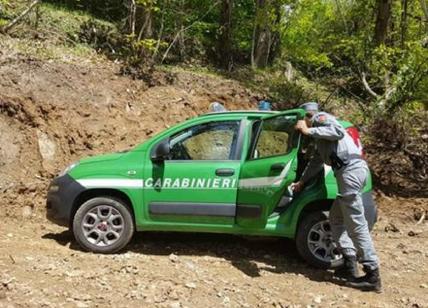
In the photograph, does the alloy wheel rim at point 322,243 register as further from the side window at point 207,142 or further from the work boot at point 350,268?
the side window at point 207,142

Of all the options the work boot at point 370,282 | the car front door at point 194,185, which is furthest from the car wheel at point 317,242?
the car front door at point 194,185

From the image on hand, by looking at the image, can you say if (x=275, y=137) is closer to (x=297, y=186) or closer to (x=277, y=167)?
(x=277, y=167)

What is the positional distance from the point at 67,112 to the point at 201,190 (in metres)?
4.40

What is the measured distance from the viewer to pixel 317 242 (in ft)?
21.5

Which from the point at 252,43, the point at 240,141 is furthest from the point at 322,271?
the point at 252,43

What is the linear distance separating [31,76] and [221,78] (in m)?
4.36

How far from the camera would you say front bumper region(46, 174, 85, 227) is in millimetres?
6664

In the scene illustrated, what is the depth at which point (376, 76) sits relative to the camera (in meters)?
12.1

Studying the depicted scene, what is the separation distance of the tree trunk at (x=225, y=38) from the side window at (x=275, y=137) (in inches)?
299

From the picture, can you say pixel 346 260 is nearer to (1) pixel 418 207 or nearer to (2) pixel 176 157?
(2) pixel 176 157

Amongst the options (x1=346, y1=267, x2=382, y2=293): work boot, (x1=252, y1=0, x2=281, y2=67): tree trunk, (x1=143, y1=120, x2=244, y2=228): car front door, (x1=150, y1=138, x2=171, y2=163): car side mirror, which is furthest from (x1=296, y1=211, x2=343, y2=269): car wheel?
(x1=252, y1=0, x2=281, y2=67): tree trunk

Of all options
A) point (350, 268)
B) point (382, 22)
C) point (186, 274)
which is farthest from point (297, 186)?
point (382, 22)

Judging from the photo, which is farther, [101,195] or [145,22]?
[145,22]

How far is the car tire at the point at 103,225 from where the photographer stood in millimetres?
6625
